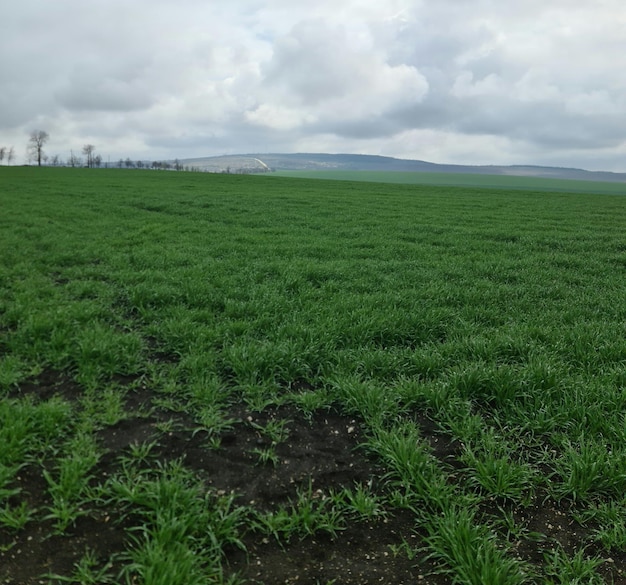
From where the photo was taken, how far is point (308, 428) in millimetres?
4523

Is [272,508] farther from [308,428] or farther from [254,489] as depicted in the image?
[308,428]

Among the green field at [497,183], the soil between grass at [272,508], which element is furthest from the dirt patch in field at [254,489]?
the green field at [497,183]

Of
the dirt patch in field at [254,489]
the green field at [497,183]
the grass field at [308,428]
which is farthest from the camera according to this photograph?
the green field at [497,183]

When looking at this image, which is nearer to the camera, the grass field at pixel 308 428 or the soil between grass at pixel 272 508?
the soil between grass at pixel 272 508

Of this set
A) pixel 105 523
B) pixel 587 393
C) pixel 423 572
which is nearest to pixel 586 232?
pixel 587 393

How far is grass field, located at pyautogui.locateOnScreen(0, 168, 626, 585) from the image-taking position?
10.2 feet

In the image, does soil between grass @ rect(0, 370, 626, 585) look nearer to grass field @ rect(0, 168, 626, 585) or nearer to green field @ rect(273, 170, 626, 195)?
grass field @ rect(0, 168, 626, 585)

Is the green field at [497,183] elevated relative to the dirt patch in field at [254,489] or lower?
elevated

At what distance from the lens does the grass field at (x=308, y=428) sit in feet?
10.2

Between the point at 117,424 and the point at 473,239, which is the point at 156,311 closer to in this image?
the point at 117,424

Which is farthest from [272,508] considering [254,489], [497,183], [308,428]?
[497,183]

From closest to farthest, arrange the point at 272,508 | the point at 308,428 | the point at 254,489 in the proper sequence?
the point at 272,508 < the point at 254,489 < the point at 308,428

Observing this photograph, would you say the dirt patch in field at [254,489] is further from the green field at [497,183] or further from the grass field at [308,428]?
the green field at [497,183]

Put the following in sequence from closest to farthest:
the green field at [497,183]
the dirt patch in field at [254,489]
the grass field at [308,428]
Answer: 1. the dirt patch in field at [254,489]
2. the grass field at [308,428]
3. the green field at [497,183]
